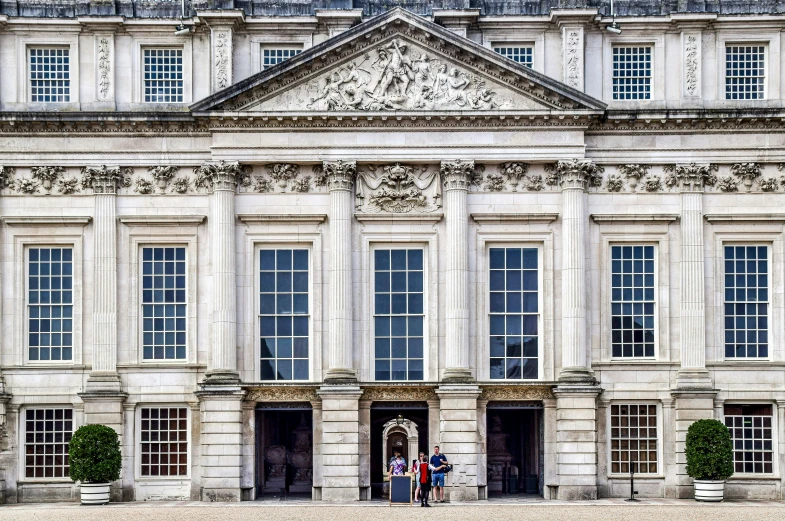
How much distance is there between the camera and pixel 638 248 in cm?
4666

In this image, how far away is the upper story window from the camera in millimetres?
46406

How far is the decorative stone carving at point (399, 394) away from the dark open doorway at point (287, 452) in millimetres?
4268

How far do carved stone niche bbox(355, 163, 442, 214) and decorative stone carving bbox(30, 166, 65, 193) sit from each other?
10.0 m

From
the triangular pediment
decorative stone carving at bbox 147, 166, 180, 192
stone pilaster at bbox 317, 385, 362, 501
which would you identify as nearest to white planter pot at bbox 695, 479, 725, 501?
stone pilaster at bbox 317, 385, 362, 501

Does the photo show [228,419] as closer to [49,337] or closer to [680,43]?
[49,337]

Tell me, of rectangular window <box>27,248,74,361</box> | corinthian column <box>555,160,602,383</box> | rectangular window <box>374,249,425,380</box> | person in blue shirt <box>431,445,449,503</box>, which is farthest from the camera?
rectangular window <box>27,248,74,361</box>

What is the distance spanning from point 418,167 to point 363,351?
633 centimetres

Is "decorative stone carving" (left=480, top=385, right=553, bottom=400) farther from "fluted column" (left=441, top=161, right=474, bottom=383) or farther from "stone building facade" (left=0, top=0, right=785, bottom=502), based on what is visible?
"fluted column" (left=441, top=161, right=474, bottom=383)

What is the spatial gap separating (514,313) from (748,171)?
9.09 metres

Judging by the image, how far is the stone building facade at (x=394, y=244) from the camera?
45.5 meters

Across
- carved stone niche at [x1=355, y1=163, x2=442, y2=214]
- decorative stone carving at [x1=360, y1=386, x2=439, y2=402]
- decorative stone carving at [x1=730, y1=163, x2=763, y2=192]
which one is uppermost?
decorative stone carving at [x1=730, y1=163, x2=763, y2=192]

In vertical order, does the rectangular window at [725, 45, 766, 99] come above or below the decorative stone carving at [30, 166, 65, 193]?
above

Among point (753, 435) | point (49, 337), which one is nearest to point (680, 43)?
point (753, 435)

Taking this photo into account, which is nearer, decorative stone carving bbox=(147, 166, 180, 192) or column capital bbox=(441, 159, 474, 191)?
column capital bbox=(441, 159, 474, 191)
